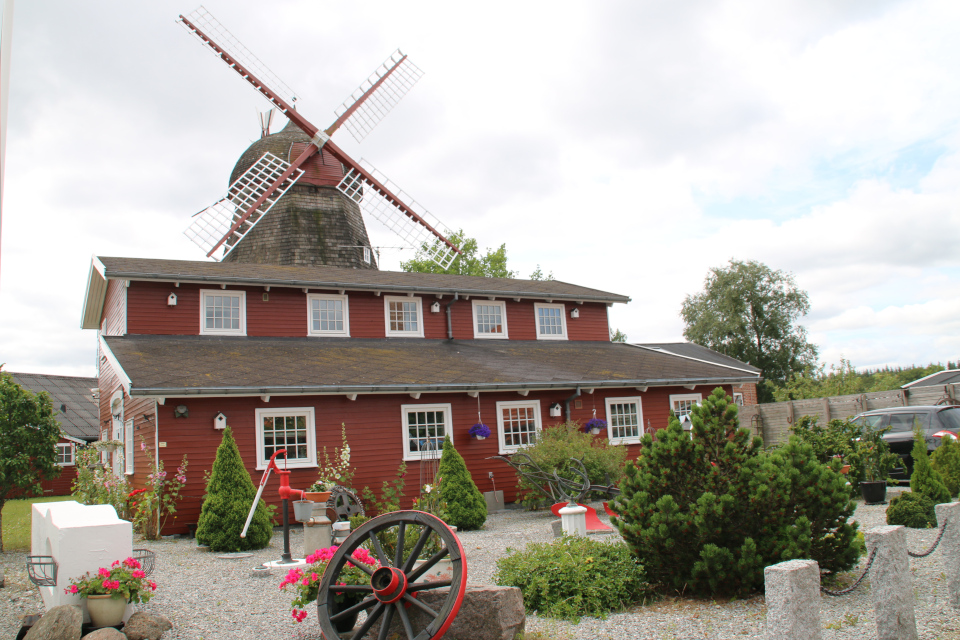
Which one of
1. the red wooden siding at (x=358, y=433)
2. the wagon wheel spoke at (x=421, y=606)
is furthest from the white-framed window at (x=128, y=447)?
the wagon wheel spoke at (x=421, y=606)

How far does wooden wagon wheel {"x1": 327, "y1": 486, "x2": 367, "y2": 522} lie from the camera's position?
1207 cm

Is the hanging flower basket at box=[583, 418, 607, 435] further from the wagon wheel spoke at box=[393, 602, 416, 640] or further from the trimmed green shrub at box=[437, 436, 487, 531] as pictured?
the wagon wheel spoke at box=[393, 602, 416, 640]

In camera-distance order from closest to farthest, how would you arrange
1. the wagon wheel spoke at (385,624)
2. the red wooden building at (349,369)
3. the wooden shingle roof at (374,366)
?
the wagon wheel spoke at (385,624) < the wooden shingle roof at (374,366) < the red wooden building at (349,369)

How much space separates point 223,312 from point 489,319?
7.05 meters

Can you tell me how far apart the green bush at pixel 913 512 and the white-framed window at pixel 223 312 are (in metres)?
13.0

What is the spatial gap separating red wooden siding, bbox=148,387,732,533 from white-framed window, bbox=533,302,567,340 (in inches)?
133

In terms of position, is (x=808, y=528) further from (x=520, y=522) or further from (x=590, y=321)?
(x=590, y=321)

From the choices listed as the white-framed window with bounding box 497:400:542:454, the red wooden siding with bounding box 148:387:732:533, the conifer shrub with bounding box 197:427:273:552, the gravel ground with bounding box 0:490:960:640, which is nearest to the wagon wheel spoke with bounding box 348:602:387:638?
the gravel ground with bounding box 0:490:960:640

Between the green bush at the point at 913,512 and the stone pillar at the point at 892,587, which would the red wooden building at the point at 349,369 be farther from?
the stone pillar at the point at 892,587

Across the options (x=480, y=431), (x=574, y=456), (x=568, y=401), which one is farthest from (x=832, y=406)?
(x=480, y=431)

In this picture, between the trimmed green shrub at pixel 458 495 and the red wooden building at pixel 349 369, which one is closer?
the trimmed green shrub at pixel 458 495

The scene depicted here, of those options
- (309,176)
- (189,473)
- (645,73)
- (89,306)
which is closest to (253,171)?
(309,176)

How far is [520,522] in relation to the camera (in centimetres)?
1235

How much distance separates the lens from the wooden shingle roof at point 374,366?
40.3ft
